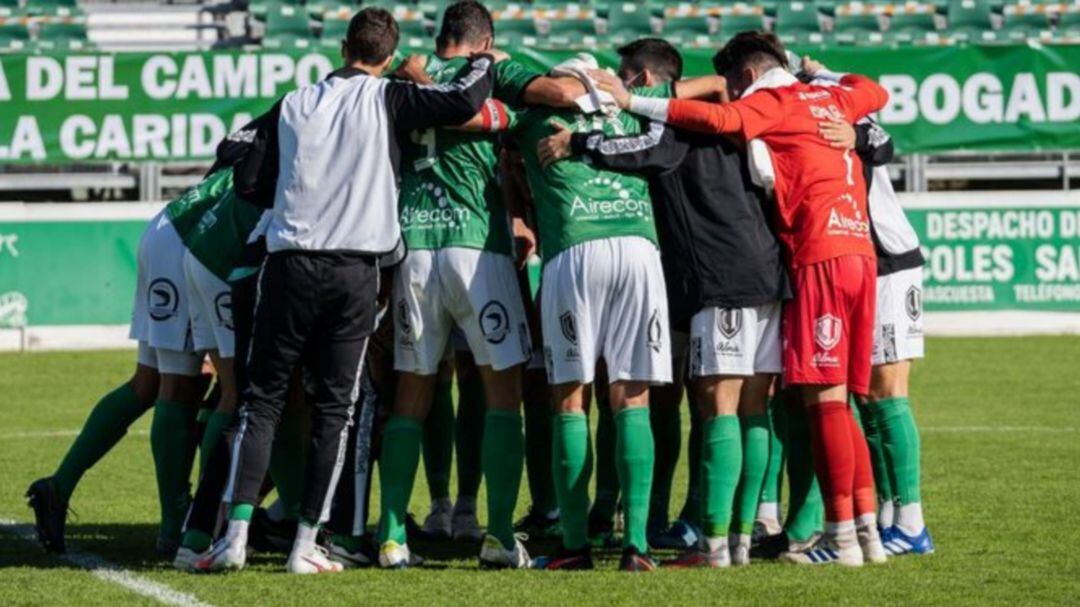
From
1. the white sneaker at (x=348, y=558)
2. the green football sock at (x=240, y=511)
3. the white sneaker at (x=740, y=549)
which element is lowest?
the white sneaker at (x=348, y=558)

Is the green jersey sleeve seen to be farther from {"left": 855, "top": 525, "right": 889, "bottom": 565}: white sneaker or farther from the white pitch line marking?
the white pitch line marking

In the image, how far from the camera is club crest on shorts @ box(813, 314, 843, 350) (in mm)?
7656

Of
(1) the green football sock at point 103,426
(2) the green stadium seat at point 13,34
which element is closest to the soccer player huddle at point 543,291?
(1) the green football sock at point 103,426

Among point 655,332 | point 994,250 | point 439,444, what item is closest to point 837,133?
point 655,332

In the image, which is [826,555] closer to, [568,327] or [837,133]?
[568,327]

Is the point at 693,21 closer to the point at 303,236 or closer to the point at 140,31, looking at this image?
the point at 140,31

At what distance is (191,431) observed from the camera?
8438 millimetres

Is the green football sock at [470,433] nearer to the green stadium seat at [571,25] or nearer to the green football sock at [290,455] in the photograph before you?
the green football sock at [290,455]

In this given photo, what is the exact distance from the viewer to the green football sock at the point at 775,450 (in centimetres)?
853

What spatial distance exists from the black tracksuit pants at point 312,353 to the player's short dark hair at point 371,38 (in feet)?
2.72

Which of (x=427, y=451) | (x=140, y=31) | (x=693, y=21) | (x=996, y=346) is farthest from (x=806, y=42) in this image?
(x=427, y=451)

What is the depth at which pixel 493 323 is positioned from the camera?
7.75 m

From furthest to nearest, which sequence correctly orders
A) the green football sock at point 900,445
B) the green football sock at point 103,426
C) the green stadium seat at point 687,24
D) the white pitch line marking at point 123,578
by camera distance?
the green stadium seat at point 687,24 → the green football sock at point 103,426 → the green football sock at point 900,445 → the white pitch line marking at point 123,578

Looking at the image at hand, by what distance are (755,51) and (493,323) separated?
1.60 m
